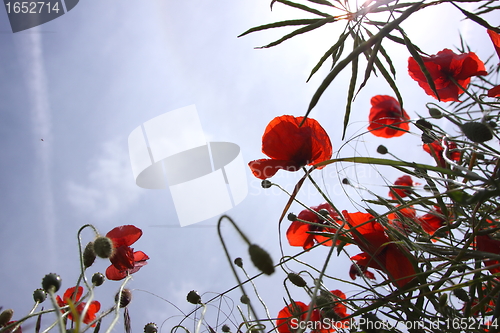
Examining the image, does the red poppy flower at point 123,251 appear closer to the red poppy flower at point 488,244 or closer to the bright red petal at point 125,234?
the bright red petal at point 125,234

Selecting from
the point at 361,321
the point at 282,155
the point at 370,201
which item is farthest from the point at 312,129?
the point at 361,321

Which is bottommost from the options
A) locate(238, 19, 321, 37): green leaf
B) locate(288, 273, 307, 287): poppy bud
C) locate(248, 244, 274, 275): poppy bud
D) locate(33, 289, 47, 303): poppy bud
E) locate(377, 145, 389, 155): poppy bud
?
locate(288, 273, 307, 287): poppy bud

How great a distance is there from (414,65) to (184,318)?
A: 1.25 metres

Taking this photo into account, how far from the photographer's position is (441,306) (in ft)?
2.28

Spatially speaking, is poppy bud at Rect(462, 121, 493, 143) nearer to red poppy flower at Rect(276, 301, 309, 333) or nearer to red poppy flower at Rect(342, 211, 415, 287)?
red poppy flower at Rect(342, 211, 415, 287)

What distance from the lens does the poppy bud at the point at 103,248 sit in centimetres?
86

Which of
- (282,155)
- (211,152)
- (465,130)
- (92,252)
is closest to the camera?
(465,130)

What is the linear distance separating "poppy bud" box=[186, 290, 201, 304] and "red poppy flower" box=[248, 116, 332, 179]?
472mm

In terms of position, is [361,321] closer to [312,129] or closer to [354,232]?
[354,232]

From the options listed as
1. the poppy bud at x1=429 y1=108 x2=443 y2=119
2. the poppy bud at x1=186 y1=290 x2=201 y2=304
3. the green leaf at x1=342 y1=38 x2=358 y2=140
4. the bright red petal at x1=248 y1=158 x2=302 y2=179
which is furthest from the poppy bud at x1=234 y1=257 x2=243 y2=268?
the poppy bud at x1=429 y1=108 x2=443 y2=119

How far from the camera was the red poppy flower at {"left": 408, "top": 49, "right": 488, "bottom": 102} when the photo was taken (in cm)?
117

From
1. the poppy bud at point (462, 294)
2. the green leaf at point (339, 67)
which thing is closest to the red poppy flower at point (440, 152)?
the poppy bud at point (462, 294)

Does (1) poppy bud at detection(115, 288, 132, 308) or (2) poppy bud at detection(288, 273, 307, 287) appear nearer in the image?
(2) poppy bud at detection(288, 273, 307, 287)

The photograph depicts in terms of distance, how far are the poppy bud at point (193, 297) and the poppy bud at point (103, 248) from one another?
14.0 inches
